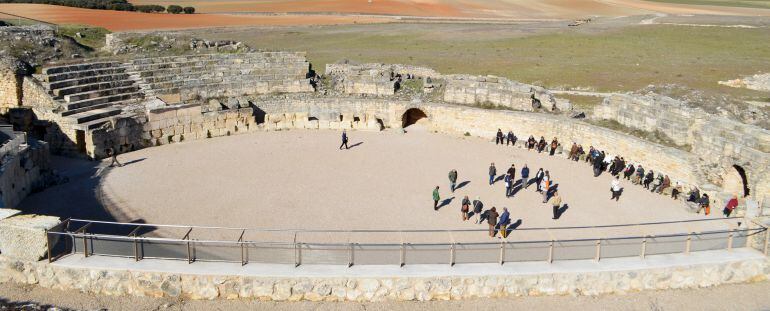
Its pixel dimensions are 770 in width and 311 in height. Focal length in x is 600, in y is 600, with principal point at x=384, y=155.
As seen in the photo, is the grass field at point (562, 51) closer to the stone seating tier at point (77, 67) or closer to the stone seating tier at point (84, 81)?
the stone seating tier at point (77, 67)

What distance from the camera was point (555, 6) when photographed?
99312 millimetres

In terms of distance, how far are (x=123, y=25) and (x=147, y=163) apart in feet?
135

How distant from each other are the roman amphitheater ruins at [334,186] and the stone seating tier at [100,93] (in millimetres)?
82

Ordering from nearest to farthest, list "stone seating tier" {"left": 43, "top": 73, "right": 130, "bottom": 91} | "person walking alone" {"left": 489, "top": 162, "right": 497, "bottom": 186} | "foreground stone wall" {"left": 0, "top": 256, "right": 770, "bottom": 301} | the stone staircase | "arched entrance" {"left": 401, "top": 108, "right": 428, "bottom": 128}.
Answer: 1. "foreground stone wall" {"left": 0, "top": 256, "right": 770, "bottom": 301}
2. "person walking alone" {"left": 489, "top": 162, "right": 497, "bottom": 186}
3. the stone staircase
4. "stone seating tier" {"left": 43, "top": 73, "right": 130, "bottom": 91}
5. "arched entrance" {"left": 401, "top": 108, "right": 428, "bottom": 128}

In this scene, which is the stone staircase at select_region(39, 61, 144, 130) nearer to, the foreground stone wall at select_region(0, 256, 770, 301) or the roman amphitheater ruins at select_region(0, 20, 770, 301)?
the roman amphitheater ruins at select_region(0, 20, 770, 301)

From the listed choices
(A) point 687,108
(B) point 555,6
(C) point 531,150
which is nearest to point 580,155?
(C) point 531,150

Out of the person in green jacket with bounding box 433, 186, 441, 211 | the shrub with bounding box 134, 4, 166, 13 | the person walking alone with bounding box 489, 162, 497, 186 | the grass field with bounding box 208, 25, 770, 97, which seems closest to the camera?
the person in green jacket with bounding box 433, 186, 441, 211

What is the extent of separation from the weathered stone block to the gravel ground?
0.73 m

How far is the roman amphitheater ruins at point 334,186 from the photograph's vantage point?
13.5 metres

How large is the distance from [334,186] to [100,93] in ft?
46.0

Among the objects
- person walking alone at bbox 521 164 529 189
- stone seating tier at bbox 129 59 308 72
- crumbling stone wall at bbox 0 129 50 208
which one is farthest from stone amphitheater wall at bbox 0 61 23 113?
person walking alone at bbox 521 164 529 189

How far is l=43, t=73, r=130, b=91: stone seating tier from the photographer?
90.2 ft

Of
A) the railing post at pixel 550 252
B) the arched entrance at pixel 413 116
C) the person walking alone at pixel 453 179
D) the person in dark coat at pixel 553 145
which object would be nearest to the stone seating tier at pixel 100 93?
the arched entrance at pixel 413 116

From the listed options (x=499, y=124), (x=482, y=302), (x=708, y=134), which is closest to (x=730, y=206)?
(x=708, y=134)
